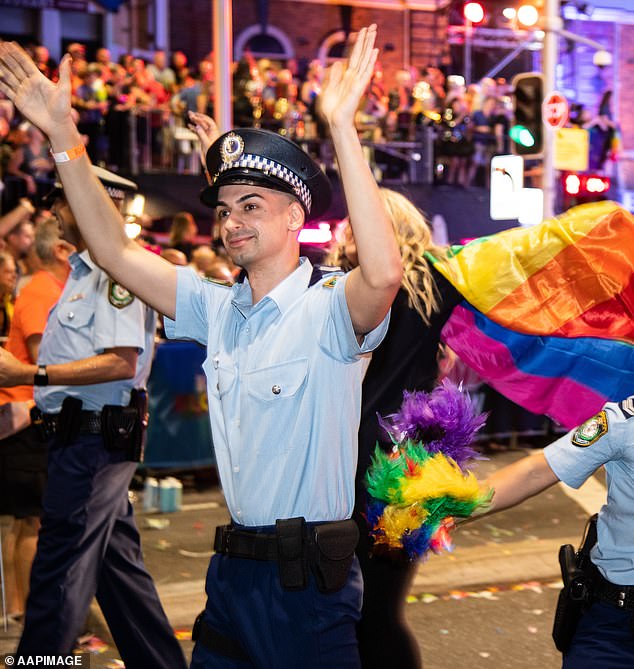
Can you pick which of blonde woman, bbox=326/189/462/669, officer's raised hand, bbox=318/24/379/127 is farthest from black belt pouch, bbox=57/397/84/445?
officer's raised hand, bbox=318/24/379/127

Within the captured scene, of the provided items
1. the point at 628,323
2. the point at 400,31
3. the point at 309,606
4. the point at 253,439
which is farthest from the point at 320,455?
the point at 400,31

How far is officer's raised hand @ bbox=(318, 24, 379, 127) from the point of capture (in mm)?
2725

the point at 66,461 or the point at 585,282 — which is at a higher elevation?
the point at 585,282

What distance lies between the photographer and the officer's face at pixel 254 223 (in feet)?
10.2

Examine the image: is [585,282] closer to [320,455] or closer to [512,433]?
[320,455]

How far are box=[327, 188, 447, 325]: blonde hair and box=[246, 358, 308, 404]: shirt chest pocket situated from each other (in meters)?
1.39

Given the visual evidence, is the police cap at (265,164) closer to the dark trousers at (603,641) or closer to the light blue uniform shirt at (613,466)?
the light blue uniform shirt at (613,466)

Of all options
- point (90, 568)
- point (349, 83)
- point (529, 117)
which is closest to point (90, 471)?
point (90, 568)

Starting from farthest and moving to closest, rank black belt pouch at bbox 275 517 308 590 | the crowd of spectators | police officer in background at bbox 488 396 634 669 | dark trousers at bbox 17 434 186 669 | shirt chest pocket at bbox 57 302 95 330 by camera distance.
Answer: the crowd of spectators, shirt chest pocket at bbox 57 302 95 330, dark trousers at bbox 17 434 186 669, police officer in background at bbox 488 396 634 669, black belt pouch at bbox 275 517 308 590

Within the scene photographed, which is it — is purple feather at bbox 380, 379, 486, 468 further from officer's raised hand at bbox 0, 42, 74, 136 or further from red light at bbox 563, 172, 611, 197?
red light at bbox 563, 172, 611, 197

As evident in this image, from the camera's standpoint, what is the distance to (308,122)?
17234 millimetres

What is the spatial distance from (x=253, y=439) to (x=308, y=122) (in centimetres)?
1467

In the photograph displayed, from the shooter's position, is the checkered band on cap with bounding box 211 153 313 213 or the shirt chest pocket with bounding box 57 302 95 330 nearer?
the checkered band on cap with bounding box 211 153 313 213

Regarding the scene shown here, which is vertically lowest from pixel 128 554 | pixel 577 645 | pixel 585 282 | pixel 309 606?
pixel 128 554
